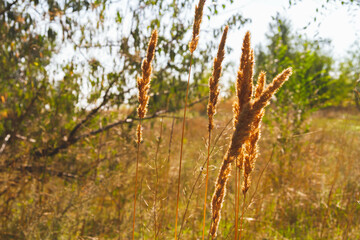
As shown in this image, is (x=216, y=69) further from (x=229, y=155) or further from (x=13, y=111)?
(x=13, y=111)

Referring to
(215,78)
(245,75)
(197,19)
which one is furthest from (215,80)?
(197,19)

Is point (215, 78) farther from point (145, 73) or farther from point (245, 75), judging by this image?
point (145, 73)

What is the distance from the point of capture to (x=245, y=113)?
88 cm

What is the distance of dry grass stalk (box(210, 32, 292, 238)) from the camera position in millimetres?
881

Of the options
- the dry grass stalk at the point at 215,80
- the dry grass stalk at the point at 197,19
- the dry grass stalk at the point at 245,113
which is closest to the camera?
the dry grass stalk at the point at 245,113

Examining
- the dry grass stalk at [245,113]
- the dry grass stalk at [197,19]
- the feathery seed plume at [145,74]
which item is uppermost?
the dry grass stalk at [197,19]

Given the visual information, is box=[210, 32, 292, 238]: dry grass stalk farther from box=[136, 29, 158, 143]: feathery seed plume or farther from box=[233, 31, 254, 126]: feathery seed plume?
box=[136, 29, 158, 143]: feathery seed plume

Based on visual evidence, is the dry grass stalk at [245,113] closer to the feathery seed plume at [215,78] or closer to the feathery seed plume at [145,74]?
the feathery seed plume at [215,78]

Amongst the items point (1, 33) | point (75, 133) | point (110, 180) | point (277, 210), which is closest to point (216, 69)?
point (110, 180)

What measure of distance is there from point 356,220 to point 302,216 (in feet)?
2.01

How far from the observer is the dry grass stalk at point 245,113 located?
34.7 inches

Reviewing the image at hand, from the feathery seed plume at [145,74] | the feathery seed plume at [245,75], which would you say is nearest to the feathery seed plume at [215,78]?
the feathery seed plume at [245,75]

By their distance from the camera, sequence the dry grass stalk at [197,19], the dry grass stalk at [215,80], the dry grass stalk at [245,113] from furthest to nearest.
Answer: the dry grass stalk at [197,19], the dry grass stalk at [215,80], the dry grass stalk at [245,113]

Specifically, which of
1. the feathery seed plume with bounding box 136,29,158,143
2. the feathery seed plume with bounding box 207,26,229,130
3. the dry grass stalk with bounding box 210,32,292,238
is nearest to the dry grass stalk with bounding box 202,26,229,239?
the feathery seed plume with bounding box 207,26,229,130
